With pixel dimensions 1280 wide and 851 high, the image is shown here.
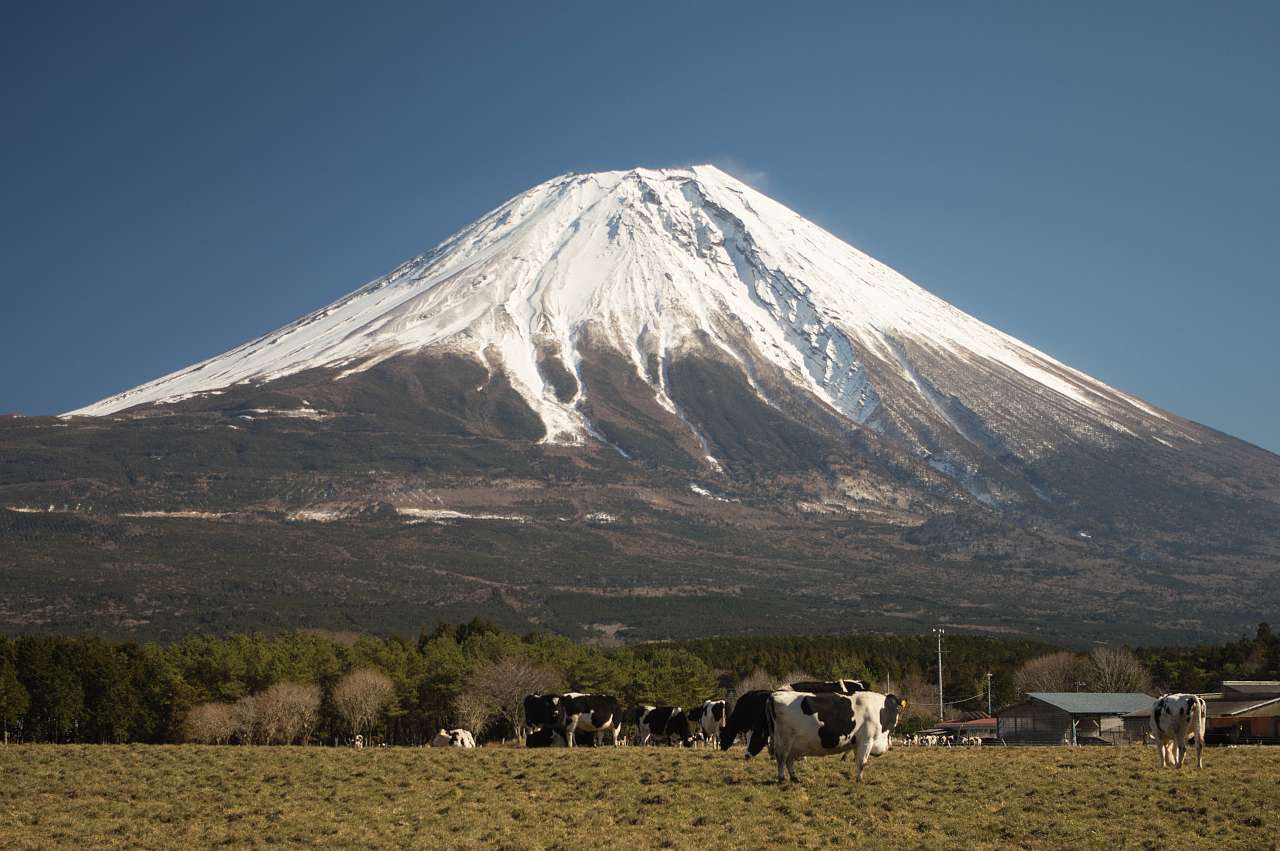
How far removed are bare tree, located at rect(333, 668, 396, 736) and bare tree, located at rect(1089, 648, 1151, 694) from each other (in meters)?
49.0

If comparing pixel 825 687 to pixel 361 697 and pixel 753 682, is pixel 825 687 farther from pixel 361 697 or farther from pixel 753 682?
pixel 753 682

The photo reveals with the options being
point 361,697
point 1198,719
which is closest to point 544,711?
point 1198,719

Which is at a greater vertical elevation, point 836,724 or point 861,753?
point 836,724

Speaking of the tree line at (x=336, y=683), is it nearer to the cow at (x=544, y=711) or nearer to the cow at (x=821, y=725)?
the cow at (x=544, y=711)

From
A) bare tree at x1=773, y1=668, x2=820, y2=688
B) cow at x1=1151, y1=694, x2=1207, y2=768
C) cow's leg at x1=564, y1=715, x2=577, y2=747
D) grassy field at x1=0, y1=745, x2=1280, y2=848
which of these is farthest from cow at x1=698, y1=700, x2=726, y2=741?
bare tree at x1=773, y1=668, x2=820, y2=688

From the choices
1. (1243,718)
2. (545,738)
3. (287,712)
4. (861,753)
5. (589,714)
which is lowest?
(287,712)

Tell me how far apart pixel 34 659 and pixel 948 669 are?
63740 mm

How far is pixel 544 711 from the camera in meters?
44.0

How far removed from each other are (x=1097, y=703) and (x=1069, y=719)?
1.87 m

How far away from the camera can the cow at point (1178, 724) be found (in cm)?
2692

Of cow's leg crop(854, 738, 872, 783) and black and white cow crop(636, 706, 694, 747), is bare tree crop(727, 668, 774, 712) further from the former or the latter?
cow's leg crop(854, 738, 872, 783)

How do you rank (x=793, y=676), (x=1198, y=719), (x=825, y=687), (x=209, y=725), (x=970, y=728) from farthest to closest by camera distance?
(x=793, y=676) → (x=970, y=728) → (x=209, y=725) → (x=825, y=687) → (x=1198, y=719)

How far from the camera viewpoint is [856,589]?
188 meters

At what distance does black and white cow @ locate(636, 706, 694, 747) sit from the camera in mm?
46688
